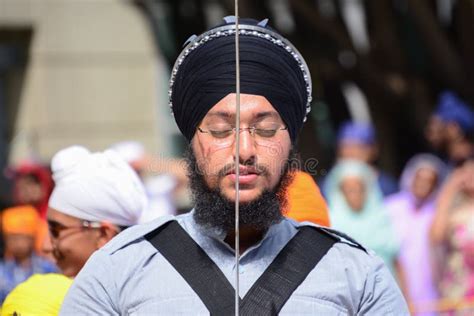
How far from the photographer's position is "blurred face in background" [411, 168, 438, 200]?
8.45 meters

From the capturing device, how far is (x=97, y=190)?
4113 millimetres

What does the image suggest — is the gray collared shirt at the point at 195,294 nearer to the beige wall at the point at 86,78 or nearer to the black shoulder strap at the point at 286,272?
the black shoulder strap at the point at 286,272

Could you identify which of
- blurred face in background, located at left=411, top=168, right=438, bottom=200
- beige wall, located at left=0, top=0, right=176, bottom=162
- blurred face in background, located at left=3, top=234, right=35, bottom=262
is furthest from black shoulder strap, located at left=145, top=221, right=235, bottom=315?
beige wall, located at left=0, top=0, right=176, bottom=162

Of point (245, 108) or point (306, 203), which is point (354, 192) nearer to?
point (306, 203)

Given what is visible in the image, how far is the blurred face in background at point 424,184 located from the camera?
845 centimetres

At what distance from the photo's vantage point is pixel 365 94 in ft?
43.7

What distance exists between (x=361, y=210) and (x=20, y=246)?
2.11 meters

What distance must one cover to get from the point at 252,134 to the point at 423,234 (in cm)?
532

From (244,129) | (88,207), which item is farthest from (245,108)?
(88,207)

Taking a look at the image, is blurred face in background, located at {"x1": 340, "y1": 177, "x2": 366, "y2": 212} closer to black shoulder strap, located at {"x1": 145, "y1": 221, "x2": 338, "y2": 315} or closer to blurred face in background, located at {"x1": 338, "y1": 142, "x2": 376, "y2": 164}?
blurred face in background, located at {"x1": 338, "y1": 142, "x2": 376, "y2": 164}

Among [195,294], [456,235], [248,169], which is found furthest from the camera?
[456,235]

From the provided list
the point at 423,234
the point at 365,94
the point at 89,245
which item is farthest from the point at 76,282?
the point at 365,94

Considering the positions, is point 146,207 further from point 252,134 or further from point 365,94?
point 365,94

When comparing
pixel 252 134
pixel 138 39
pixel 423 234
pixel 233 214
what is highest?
pixel 138 39
